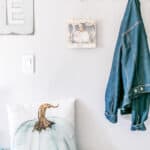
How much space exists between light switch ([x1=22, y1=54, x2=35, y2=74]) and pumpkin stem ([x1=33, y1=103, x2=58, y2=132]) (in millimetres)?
228

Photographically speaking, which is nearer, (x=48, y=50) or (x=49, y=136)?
(x=49, y=136)

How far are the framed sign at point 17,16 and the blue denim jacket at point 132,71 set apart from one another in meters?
0.54

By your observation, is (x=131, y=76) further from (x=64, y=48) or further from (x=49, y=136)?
(x=49, y=136)

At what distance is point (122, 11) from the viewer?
164 centimetres

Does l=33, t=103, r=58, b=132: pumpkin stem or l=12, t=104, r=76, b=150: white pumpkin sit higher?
l=33, t=103, r=58, b=132: pumpkin stem

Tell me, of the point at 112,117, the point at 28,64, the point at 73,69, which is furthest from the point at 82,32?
the point at 112,117

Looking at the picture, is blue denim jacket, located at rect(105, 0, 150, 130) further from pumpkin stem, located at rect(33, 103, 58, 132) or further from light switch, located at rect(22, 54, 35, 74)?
light switch, located at rect(22, 54, 35, 74)

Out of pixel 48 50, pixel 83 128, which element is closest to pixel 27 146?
pixel 83 128

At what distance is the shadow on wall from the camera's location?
1.72 metres

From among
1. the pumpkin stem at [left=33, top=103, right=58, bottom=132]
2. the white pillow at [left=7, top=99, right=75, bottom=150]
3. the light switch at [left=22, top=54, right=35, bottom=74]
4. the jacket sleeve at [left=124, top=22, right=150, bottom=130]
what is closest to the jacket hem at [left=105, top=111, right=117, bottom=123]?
the jacket sleeve at [left=124, top=22, right=150, bottom=130]

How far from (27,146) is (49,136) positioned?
0.44ft

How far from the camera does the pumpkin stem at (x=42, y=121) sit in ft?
5.25

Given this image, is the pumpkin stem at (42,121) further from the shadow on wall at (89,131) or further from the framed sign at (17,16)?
the framed sign at (17,16)

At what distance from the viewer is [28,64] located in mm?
1688
